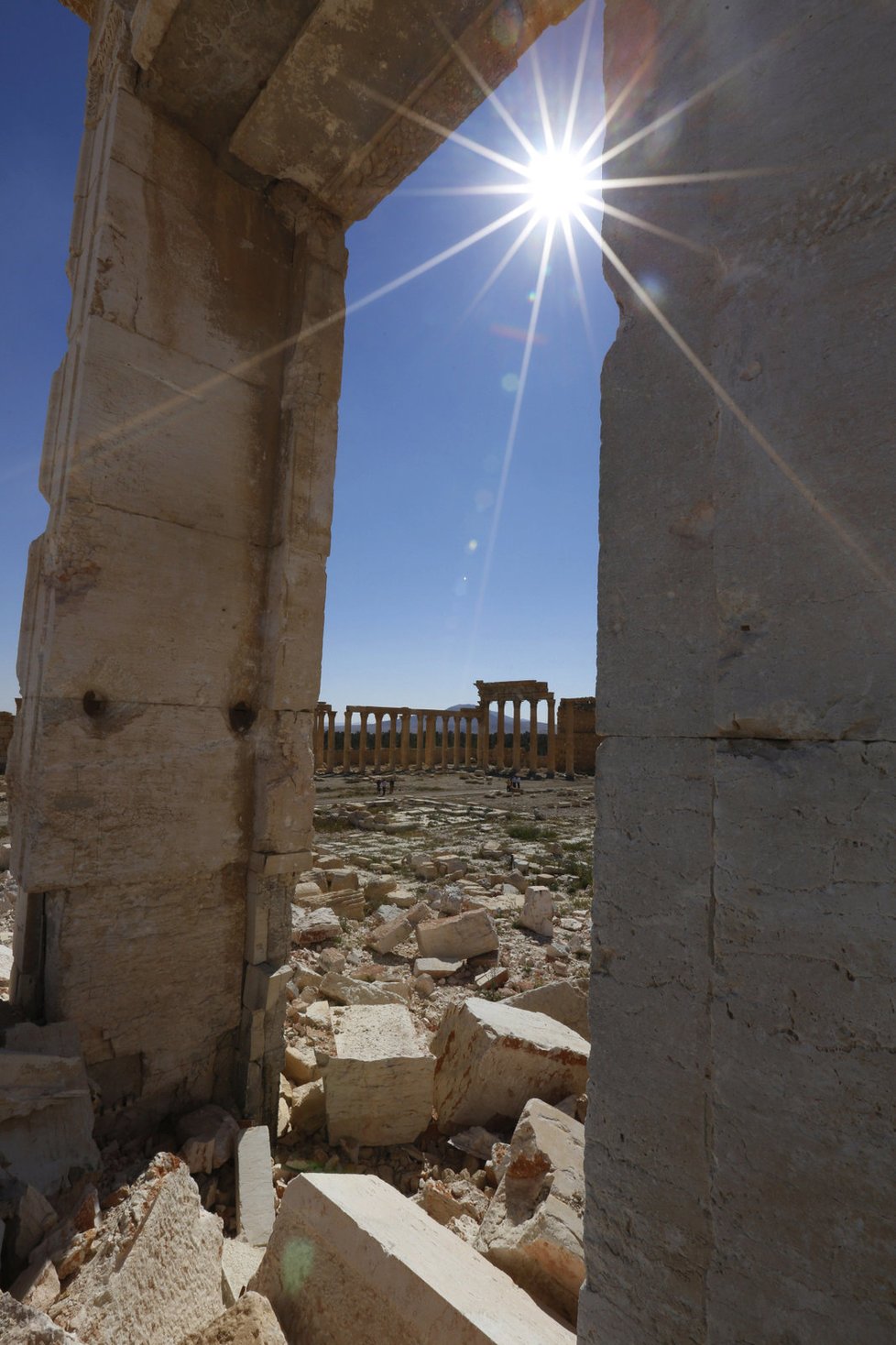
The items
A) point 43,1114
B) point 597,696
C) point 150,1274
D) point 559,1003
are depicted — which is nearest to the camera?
point 597,696

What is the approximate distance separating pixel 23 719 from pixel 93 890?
927mm

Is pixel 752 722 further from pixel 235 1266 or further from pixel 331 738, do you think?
pixel 331 738

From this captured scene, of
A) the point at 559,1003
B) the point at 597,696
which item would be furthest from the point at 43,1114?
the point at 559,1003

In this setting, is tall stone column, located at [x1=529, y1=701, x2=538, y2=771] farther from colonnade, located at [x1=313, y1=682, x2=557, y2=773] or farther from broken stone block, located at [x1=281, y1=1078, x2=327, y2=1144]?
broken stone block, located at [x1=281, y1=1078, x2=327, y2=1144]

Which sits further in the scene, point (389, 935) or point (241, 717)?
point (389, 935)

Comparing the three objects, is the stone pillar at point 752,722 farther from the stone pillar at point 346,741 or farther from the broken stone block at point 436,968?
the stone pillar at point 346,741

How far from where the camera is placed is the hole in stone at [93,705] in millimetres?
3320

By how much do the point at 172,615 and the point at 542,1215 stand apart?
3.15 meters

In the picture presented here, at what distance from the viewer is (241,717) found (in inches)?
156

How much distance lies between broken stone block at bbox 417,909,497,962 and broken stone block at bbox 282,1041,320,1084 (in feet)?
7.69

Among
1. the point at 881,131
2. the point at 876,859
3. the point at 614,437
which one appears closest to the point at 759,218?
the point at 881,131

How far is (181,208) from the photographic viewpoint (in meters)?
3.71

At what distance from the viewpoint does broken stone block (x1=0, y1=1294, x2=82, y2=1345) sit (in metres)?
1.56

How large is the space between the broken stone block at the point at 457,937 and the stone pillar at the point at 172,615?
2866 mm
